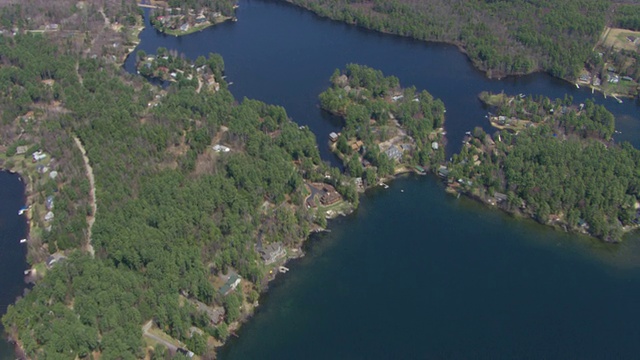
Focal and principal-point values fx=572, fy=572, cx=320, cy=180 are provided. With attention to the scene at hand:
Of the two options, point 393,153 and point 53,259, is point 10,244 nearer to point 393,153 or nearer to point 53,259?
point 53,259

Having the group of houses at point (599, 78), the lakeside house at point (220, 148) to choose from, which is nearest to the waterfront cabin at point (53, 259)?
the lakeside house at point (220, 148)

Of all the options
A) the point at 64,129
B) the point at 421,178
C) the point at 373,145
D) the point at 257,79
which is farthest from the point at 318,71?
the point at 64,129

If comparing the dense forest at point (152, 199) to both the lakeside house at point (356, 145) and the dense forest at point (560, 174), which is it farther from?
Result: the dense forest at point (560, 174)

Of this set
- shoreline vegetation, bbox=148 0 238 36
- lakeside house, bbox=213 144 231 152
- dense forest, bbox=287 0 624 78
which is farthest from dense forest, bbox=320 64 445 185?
shoreline vegetation, bbox=148 0 238 36

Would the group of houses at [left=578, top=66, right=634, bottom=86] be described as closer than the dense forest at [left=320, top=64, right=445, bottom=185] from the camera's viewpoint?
No

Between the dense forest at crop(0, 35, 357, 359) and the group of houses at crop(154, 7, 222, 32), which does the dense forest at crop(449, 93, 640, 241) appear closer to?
the dense forest at crop(0, 35, 357, 359)

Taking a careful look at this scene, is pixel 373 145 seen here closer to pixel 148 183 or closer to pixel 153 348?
pixel 148 183
